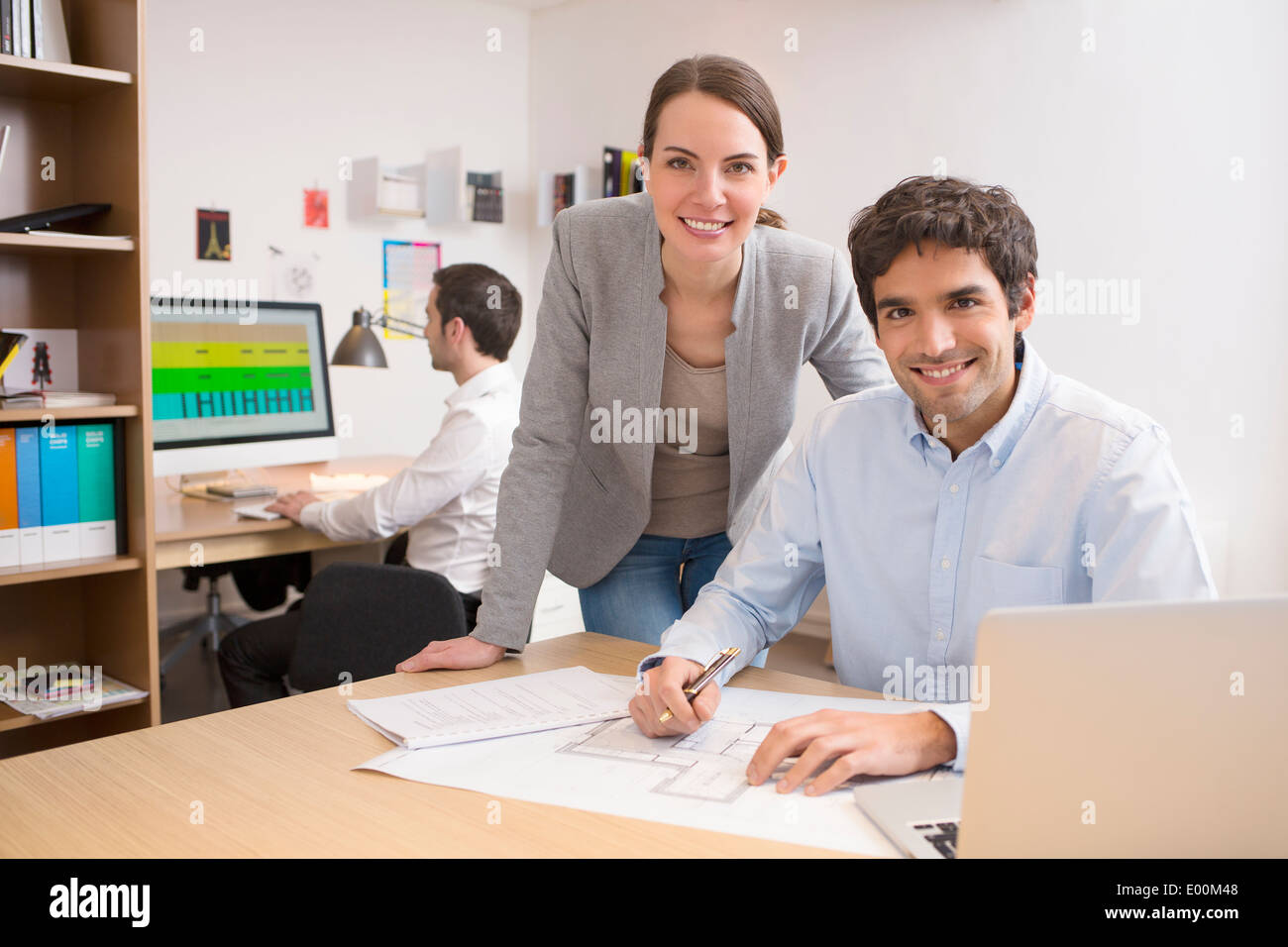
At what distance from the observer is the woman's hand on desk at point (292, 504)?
2.80 metres

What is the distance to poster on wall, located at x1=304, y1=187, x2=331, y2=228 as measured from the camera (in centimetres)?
450

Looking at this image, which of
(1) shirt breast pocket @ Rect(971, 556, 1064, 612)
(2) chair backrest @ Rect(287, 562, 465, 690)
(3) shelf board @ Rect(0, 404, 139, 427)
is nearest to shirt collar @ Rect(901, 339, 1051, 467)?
(1) shirt breast pocket @ Rect(971, 556, 1064, 612)

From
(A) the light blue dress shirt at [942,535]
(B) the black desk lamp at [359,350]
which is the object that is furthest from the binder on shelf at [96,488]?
(A) the light blue dress shirt at [942,535]

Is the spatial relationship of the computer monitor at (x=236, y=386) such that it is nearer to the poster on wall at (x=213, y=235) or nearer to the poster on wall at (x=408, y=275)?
the poster on wall at (x=213, y=235)

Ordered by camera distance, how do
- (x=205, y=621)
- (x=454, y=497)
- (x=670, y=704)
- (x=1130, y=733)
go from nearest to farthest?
(x=1130, y=733), (x=670, y=704), (x=454, y=497), (x=205, y=621)

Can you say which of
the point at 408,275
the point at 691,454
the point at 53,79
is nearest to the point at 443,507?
the point at 691,454

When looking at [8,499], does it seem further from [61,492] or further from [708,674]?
[708,674]

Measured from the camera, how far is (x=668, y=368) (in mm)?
1701

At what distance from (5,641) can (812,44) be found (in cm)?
347

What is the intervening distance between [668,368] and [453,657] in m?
0.57

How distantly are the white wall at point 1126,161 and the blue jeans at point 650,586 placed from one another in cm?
219

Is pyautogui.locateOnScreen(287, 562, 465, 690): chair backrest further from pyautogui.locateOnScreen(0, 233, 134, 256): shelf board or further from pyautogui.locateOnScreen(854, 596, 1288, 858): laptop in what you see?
pyautogui.locateOnScreen(854, 596, 1288, 858): laptop
